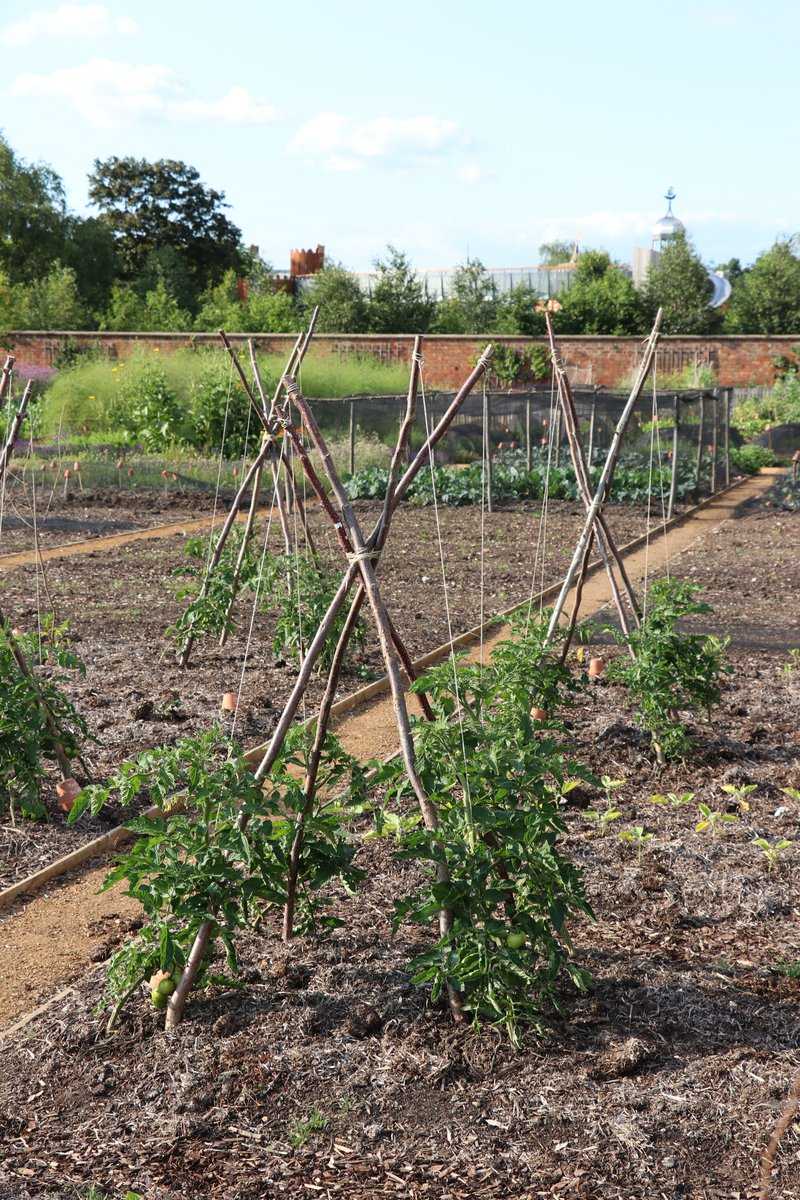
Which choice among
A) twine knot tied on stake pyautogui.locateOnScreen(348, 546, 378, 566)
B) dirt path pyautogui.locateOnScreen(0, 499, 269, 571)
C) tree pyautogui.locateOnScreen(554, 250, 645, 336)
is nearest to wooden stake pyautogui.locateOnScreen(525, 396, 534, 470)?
dirt path pyautogui.locateOnScreen(0, 499, 269, 571)

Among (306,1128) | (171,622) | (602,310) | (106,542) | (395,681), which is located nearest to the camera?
(306,1128)

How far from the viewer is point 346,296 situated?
31188 millimetres

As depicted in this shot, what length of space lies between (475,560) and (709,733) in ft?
18.6

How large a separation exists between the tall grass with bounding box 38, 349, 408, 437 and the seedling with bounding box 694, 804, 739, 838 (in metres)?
14.2

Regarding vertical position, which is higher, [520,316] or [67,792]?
[520,316]

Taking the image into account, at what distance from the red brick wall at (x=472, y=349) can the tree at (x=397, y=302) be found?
4.42 metres

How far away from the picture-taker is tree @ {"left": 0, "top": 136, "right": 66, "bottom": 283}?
3703cm

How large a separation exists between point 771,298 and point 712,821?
29.4m

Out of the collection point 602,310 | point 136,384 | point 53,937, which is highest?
point 602,310

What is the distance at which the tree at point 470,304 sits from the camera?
30938 mm

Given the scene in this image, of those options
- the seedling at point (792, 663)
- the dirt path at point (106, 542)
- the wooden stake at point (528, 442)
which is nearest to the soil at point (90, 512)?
the dirt path at point (106, 542)

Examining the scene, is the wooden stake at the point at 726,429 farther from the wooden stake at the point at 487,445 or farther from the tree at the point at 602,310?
the tree at the point at 602,310

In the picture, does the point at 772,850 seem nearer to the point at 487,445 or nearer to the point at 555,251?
the point at 487,445

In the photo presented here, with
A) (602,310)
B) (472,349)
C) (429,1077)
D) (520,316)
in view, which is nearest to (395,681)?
(429,1077)
